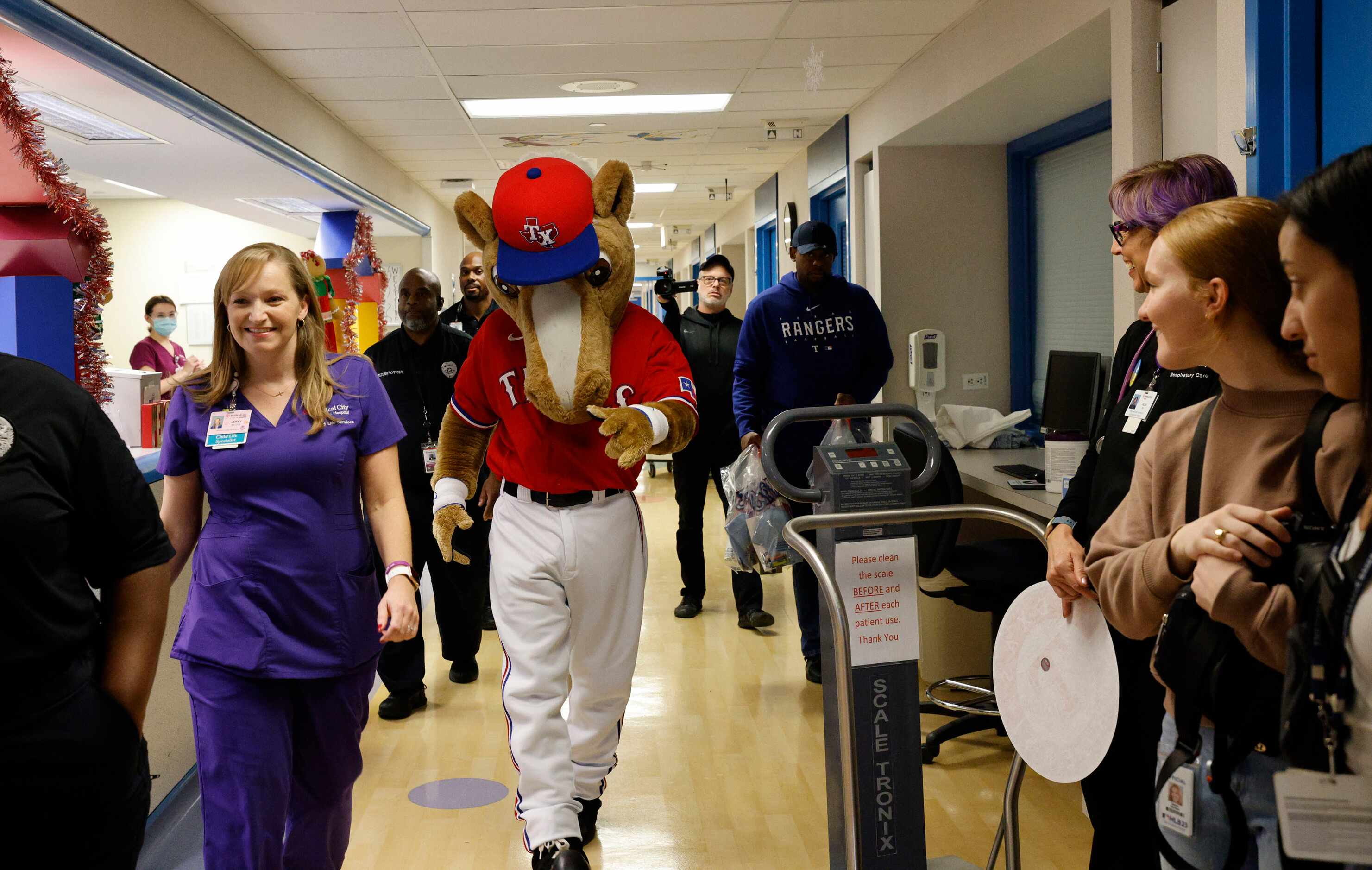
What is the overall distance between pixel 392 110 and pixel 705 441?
314 cm

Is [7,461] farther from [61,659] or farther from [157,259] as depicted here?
[157,259]

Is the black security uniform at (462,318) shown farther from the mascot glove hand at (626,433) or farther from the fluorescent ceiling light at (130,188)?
the fluorescent ceiling light at (130,188)

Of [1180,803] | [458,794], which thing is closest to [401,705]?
[458,794]

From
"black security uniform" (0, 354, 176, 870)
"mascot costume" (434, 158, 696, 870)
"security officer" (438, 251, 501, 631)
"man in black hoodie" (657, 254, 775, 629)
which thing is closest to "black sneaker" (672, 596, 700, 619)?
"man in black hoodie" (657, 254, 775, 629)

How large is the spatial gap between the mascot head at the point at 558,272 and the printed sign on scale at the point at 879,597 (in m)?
0.78

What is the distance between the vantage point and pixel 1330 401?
1241 millimetres

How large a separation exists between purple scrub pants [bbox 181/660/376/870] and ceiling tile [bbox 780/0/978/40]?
11.9 feet

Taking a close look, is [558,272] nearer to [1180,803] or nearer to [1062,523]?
[1062,523]

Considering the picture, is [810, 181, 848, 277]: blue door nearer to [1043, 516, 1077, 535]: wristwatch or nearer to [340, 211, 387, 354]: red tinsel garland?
[340, 211, 387, 354]: red tinsel garland

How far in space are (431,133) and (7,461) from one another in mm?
6552

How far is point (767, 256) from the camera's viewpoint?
11273 millimetres

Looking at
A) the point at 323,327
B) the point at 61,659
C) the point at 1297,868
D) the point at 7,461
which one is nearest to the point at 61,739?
the point at 61,659

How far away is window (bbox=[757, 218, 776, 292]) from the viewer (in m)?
10.9

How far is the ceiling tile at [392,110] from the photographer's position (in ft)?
21.2
